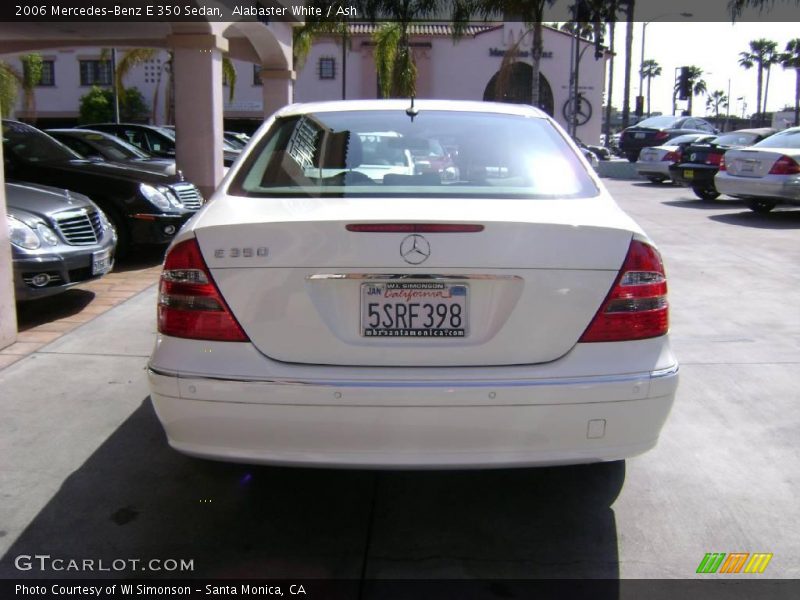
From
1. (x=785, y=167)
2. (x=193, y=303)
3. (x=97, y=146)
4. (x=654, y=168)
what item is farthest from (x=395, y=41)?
(x=193, y=303)

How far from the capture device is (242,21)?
12.5 metres

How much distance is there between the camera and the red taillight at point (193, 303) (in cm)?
288

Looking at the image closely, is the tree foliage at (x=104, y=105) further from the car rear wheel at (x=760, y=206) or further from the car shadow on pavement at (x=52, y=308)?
the car shadow on pavement at (x=52, y=308)

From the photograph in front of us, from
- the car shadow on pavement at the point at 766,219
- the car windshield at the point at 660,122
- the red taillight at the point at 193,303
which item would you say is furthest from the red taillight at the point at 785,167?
the car windshield at the point at 660,122

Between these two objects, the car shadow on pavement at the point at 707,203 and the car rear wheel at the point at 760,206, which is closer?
the car rear wheel at the point at 760,206

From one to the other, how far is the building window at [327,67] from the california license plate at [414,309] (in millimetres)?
45702

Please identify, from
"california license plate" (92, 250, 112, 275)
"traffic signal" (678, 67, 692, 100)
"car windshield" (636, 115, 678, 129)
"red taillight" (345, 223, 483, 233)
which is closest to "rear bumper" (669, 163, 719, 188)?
"california license plate" (92, 250, 112, 275)

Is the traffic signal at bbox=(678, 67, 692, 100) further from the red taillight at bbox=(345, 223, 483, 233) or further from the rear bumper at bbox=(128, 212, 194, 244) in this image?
the red taillight at bbox=(345, 223, 483, 233)

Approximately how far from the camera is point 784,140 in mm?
13398

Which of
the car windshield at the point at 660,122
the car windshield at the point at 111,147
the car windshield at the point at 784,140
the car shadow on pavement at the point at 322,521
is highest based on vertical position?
the car windshield at the point at 660,122

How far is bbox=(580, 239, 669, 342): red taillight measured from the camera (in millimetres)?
2883

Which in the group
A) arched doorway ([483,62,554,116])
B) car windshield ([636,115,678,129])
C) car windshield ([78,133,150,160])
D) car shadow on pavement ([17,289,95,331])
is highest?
arched doorway ([483,62,554,116])

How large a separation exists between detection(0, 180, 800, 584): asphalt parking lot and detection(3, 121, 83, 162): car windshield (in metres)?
4.87

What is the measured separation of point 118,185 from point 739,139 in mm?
11952
